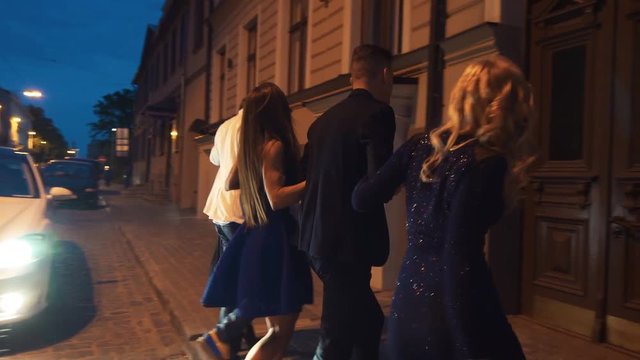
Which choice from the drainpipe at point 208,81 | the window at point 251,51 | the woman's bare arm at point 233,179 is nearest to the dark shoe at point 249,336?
the woman's bare arm at point 233,179

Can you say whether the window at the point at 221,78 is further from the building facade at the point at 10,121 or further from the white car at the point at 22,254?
the white car at the point at 22,254

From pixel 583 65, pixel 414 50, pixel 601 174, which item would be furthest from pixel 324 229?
pixel 414 50

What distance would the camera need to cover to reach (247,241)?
3.37 meters

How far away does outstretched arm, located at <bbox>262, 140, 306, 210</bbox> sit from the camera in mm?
3092

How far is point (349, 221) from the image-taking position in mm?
2570

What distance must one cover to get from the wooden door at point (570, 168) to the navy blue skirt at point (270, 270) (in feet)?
7.48

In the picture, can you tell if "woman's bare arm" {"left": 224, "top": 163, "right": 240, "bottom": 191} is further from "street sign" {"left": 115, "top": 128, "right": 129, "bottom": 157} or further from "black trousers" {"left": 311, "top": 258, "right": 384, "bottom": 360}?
"street sign" {"left": 115, "top": 128, "right": 129, "bottom": 157}

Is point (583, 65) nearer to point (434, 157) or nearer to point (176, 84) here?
point (434, 157)

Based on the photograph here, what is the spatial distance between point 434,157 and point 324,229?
913mm

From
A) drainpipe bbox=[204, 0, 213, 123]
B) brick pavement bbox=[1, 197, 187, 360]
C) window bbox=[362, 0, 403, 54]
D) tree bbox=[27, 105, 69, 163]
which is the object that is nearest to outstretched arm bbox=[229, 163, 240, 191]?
brick pavement bbox=[1, 197, 187, 360]

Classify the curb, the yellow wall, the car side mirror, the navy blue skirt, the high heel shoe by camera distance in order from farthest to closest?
1. the yellow wall
2. the car side mirror
3. the curb
4. the high heel shoe
5. the navy blue skirt

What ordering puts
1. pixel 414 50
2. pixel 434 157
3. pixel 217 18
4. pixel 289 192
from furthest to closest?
1. pixel 217 18
2. pixel 414 50
3. pixel 289 192
4. pixel 434 157

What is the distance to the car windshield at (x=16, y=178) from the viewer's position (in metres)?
5.56

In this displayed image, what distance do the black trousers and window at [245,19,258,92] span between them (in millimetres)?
11569
